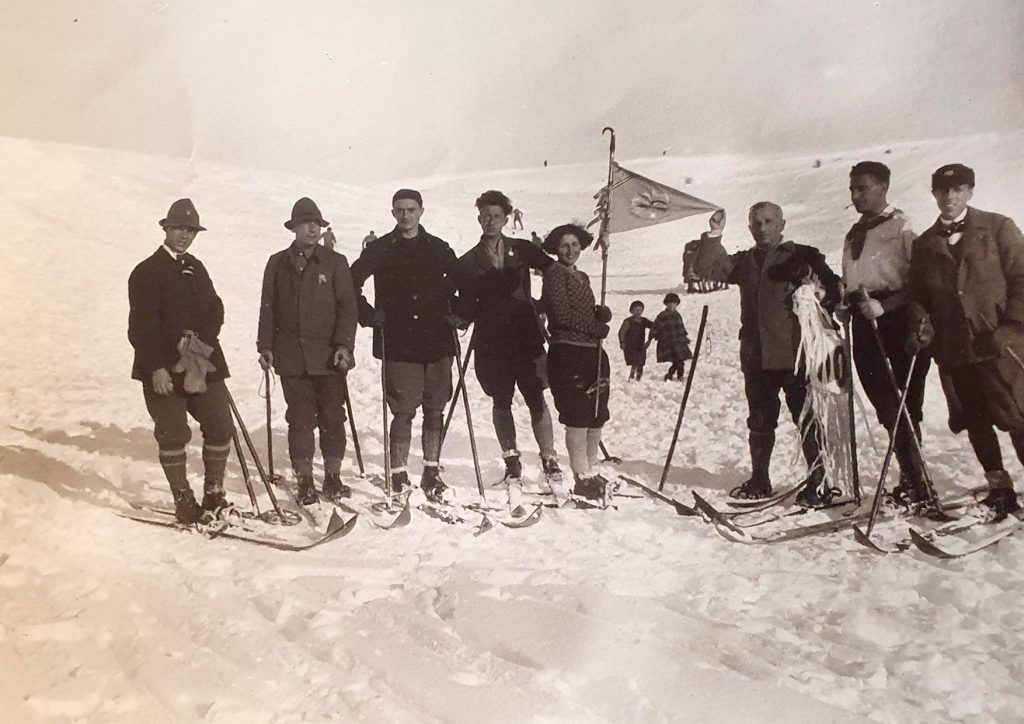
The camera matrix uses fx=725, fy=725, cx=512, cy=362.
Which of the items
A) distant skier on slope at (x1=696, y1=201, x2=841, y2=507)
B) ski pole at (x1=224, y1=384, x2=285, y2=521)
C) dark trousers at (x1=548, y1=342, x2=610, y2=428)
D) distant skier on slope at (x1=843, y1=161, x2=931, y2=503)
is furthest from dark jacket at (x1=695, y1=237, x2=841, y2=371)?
ski pole at (x1=224, y1=384, x2=285, y2=521)

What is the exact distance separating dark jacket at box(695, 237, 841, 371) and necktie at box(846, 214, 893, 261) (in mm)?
138

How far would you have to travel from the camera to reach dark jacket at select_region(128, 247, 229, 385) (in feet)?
8.21

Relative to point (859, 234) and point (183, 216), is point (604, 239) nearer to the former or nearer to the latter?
point (859, 234)

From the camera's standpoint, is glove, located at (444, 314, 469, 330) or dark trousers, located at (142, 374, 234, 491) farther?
glove, located at (444, 314, 469, 330)

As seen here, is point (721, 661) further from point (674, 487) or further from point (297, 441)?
point (297, 441)

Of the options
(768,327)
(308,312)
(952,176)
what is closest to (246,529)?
(308,312)

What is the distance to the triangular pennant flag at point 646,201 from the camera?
2500 mm

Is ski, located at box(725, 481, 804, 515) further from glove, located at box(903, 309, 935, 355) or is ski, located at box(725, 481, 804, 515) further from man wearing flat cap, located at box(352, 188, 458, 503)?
man wearing flat cap, located at box(352, 188, 458, 503)

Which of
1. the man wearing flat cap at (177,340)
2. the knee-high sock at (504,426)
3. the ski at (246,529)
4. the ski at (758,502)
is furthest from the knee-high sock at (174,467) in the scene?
the ski at (758,502)

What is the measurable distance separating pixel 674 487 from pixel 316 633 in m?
1.28

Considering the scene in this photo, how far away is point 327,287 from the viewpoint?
2697mm

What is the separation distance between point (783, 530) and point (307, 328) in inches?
71.4

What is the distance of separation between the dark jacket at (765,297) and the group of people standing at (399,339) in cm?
45

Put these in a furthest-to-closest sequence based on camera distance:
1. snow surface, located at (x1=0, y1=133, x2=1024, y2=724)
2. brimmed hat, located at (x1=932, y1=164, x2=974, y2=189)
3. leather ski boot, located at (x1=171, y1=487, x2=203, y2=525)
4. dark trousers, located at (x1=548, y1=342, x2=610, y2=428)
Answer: dark trousers, located at (x1=548, y1=342, x2=610, y2=428)
leather ski boot, located at (x1=171, y1=487, x2=203, y2=525)
brimmed hat, located at (x1=932, y1=164, x2=974, y2=189)
snow surface, located at (x1=0, y1=133, x2=1024, y2=724)
